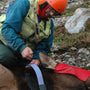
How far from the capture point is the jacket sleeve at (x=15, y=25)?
2586 mm

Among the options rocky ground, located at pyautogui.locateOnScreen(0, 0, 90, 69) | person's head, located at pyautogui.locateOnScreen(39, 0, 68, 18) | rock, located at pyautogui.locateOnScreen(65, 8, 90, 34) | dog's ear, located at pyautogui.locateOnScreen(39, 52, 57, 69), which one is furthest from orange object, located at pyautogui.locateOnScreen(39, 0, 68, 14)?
rock, located at pyautogui.locateOnScreen(65, 8, 90, 34)

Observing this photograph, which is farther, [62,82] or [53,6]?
[53,6]

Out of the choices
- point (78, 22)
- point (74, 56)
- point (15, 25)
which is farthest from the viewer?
point (78, 22)

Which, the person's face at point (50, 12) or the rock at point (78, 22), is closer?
the person's face at point (50, 12)

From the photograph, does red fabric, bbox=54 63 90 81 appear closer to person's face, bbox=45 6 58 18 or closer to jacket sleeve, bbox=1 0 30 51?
jacket sleeve, bbox=1 0 30 51

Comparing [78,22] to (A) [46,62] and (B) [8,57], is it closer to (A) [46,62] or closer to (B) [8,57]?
(A) [46,62]

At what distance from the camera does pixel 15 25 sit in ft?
8.80

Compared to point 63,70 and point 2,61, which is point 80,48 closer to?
point 63,70

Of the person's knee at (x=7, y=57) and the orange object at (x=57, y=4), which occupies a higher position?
the orange object at (x=57, y=4)

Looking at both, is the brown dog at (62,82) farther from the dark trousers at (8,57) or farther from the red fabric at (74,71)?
the dark trousers at (8,57)

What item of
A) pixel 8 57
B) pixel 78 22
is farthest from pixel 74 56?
pixel 8 57

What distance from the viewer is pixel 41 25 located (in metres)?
3.16

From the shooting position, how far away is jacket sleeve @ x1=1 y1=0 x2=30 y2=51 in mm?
2586

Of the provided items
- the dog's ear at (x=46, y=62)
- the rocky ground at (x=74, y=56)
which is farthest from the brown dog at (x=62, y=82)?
the rocky ground at (x=74, y=56)
